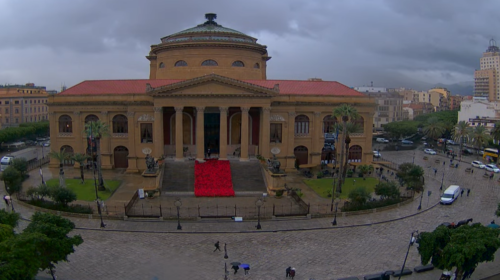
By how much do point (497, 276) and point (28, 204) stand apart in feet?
137

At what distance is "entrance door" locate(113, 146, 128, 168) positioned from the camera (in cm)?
6384

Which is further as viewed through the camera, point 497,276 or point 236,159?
point 236,159

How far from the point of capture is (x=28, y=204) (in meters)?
42.8

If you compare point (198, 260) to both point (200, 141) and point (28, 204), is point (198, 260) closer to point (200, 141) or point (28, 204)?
point (28, 204)

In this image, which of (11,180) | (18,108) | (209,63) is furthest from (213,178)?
(18,108)

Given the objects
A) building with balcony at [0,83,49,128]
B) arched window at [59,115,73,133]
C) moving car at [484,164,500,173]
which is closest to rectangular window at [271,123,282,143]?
arched window at [59,115,73,133]

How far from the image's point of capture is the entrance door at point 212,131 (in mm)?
63531

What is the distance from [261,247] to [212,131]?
32.6 meters

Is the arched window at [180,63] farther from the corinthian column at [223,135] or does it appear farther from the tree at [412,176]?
the tree at [412,176]

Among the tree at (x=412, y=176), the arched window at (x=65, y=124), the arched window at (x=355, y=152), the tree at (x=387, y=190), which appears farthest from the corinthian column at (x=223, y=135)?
the arched window at (x=65, y=124)

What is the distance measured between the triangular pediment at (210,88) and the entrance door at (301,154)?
1263 cm

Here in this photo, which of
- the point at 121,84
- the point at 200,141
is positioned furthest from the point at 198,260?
the point at 121,84

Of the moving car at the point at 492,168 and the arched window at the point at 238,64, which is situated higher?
the arched window at the point at 238,64

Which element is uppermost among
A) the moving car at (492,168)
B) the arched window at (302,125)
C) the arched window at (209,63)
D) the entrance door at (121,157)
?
the arched window at (209,63)
